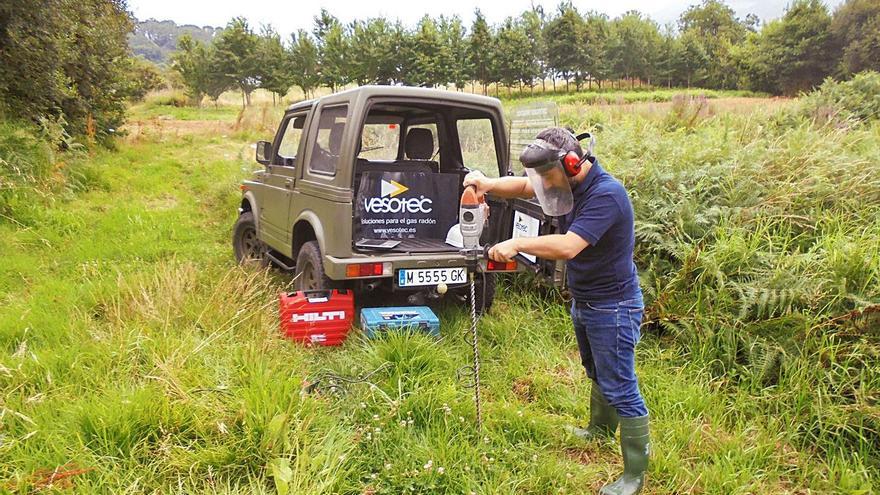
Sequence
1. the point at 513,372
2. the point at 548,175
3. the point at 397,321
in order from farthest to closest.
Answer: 1. the point at 397,321
2. the point at 513,372
3. the point at 548,175

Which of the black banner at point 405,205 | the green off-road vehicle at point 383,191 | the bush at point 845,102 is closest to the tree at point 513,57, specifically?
the bush at point 845,102

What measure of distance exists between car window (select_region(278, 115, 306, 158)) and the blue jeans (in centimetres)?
355

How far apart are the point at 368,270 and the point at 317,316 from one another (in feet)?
1.59

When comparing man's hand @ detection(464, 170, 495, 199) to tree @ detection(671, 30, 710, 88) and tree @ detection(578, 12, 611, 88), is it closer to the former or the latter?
tree @ detection(578, 12, 611, 88)

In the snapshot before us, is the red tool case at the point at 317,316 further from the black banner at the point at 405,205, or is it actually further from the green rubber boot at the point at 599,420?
the green rubber boot at the point at 599,420

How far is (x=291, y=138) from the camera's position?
206 inches

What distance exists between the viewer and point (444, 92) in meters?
4.23

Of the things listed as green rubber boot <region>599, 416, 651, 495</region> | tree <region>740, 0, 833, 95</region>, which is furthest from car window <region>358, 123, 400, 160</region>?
tree <region>740, 0, 833, 95</region>

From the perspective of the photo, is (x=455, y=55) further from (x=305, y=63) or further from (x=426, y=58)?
(x=305, y=63)

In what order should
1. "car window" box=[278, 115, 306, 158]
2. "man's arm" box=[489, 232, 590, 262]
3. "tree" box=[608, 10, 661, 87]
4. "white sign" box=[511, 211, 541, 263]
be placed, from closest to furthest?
1. "man's arm" box=[489, 232, 590, 262]
2. "white sign" box=[511, 211, 541, 263]
3. "car window" box=[278, 115, 306, 158]
4. "tree" box=[608, 10, 661, 87]

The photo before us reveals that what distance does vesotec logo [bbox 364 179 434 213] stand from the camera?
443 centimetres

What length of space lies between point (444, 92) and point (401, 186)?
834mm

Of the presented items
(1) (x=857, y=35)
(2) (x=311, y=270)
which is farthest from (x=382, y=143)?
(1) (x=857, y=35)

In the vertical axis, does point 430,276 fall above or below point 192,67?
below
